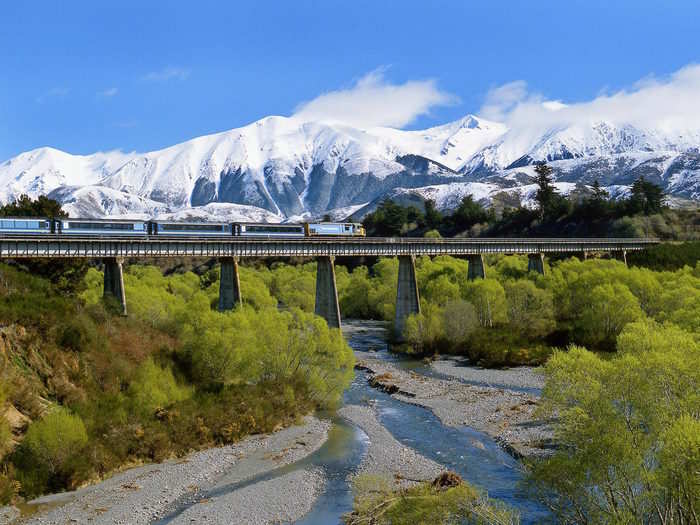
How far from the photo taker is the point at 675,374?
22.8m

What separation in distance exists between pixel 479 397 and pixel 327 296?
27.6 metres

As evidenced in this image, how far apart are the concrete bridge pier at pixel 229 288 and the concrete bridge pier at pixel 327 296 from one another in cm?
1158

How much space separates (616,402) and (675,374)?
2.33 meters

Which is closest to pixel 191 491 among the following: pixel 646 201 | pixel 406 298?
pixel 406 298

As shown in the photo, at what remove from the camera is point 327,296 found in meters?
74.6

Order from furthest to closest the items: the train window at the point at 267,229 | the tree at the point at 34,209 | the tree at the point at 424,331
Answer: the tree at the point at 424,331
the train window at the point at 267,229
the tree at the point at 34,209

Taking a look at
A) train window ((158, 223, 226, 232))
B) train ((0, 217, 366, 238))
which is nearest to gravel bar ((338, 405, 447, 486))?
train ((0, 217, 366, 238))

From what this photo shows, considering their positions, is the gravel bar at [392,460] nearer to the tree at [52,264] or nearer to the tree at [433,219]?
the tree at [52,264]

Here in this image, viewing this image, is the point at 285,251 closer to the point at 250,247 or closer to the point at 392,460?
the point at 250,247

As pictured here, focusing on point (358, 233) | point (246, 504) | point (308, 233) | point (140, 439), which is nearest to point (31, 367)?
point (140, 439)

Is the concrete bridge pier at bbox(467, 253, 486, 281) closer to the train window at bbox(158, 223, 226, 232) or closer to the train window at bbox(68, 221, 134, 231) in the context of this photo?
the train window at bbox(158, 223, 226, 232)

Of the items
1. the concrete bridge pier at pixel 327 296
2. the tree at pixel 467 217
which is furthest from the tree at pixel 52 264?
the tree at pixel 467 217

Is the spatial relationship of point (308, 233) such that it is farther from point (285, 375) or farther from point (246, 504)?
point (246, 504)

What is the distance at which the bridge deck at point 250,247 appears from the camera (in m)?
54.2
